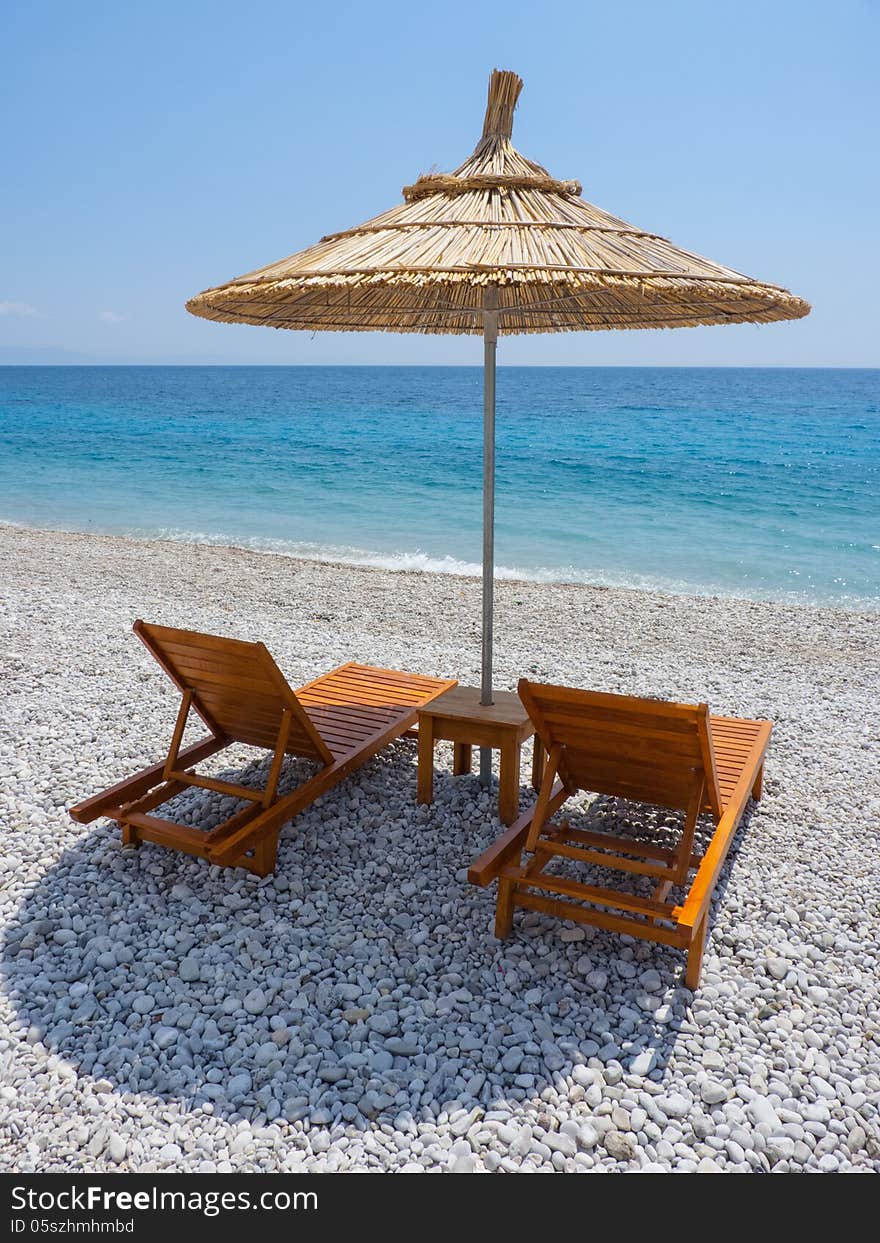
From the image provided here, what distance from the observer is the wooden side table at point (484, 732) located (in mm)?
3721

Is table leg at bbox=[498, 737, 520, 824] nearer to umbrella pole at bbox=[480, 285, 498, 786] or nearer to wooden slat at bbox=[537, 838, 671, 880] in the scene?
umbrella pole at bbox=[480, 285, 498, 786]

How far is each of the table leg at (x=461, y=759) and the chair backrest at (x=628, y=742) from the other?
0.99 meters

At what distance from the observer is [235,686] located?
3.51m

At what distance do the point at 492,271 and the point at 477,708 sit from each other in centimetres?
192

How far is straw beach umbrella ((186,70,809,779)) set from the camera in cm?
279

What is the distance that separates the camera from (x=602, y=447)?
2697 centimetres

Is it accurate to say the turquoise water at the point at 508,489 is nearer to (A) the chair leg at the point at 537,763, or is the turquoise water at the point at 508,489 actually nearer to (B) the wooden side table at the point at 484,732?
(A) the chair leg at the point at 537,763

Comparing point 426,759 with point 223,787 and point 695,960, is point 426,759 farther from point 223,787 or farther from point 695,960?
point 695,960

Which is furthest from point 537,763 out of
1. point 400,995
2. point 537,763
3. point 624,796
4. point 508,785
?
point 400,995

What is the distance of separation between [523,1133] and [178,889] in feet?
5.39
